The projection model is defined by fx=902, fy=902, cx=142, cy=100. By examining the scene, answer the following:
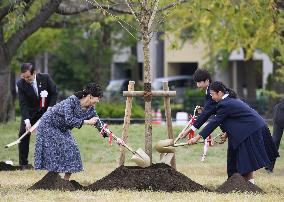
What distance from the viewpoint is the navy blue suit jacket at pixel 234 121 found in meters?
12.3

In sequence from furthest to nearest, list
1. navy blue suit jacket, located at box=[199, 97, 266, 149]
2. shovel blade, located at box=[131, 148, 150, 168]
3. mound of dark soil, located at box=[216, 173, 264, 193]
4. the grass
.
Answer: shovel blade, located at box=[131, 148, 150, 168], navy blue suit jacket, located at box=[199, 97, 266, 149], mound of dark soil, located at box=[216, 173, 264, 193], the grass

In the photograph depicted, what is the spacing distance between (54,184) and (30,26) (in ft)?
34.1

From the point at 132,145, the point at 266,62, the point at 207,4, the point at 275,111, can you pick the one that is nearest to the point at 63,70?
the point at 266,62

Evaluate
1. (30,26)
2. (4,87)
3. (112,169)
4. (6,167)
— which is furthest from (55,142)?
(4,87)

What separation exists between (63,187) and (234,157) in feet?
8.33

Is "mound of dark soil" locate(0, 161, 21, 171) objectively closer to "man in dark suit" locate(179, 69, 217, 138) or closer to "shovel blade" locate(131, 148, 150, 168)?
"shovel blade" locate(131, 148, 150, 168)

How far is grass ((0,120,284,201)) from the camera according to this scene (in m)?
11.2

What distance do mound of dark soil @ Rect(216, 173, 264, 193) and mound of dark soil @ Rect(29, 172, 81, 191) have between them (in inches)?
78.1

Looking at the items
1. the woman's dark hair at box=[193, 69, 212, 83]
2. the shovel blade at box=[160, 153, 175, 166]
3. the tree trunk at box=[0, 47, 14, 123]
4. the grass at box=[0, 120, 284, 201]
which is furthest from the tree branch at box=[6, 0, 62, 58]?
the shovel blade at box=[160, 153, 175, 166]

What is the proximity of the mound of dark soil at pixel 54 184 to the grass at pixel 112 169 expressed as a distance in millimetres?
220

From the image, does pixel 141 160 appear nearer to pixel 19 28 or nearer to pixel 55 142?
pixel 55 142

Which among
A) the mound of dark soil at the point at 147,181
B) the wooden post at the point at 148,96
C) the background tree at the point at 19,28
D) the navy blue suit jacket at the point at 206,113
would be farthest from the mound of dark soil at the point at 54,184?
the background tree at the point at 19,28

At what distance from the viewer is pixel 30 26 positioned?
2192 cm

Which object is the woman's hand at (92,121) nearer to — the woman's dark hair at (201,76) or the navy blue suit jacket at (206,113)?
the navy blue suit jacket at (206,113)
